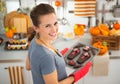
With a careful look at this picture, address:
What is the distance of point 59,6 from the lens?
2379mm

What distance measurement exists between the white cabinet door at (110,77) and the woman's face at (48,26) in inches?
39.4

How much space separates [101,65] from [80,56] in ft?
0.91

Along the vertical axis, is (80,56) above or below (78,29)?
below

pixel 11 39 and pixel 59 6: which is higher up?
pixel 59 6

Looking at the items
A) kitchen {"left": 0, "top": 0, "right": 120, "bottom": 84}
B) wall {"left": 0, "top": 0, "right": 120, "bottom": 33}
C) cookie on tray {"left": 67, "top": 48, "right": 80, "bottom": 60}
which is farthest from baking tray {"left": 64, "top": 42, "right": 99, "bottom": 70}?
wall {"left": 0, "top": 0, "right": 120, "bottom": 33}

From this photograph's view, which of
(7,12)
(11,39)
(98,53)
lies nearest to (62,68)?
(98,53)

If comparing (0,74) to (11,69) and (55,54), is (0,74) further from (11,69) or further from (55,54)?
(55,54)

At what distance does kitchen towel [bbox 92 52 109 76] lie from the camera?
77.6 inches

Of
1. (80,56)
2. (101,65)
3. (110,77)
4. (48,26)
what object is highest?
(48,26)

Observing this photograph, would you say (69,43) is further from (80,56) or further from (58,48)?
(80,56)

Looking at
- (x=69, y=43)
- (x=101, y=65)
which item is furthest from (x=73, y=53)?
(x=69, y=43)

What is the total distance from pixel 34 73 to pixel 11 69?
0.86 meters

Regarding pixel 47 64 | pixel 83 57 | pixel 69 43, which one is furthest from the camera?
pixel 69 43

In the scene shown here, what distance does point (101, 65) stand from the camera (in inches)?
78.4
